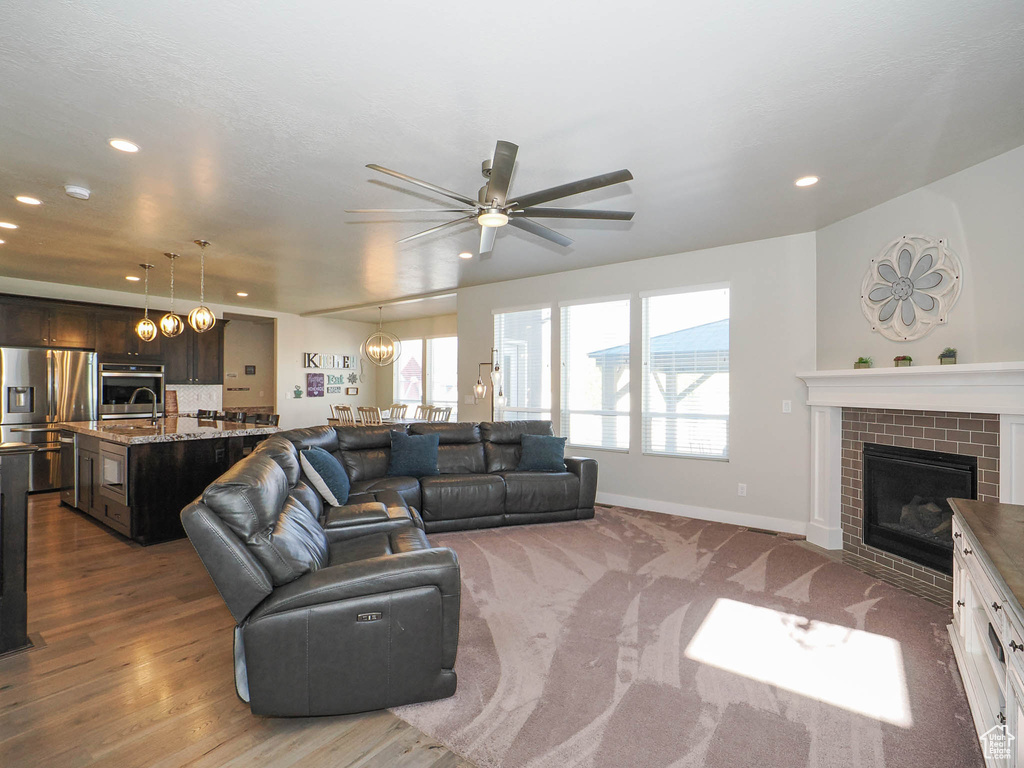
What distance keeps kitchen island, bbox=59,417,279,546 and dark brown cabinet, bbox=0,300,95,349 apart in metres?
2.16

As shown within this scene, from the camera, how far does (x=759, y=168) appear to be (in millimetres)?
3213

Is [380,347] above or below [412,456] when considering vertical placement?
above

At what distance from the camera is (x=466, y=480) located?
4656 millimetres

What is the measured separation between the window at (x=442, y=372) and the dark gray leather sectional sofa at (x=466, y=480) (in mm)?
4841

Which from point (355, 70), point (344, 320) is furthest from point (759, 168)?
point (344, 320)

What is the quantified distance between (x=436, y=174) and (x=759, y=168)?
6.83 feet

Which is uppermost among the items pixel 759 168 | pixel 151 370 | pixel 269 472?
pixel 759 168

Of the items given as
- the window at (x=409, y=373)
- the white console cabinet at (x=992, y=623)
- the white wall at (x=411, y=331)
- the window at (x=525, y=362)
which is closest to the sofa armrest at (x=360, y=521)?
the white console cabinet at (x=992, y=623)

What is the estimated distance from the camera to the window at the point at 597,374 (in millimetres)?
5711

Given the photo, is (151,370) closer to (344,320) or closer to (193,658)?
(344,320)

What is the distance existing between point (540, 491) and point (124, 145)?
396cm

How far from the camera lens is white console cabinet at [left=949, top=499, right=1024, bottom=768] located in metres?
1.41

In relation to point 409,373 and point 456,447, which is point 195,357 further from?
point 456,447

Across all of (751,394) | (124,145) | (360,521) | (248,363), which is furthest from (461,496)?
(248,363)
